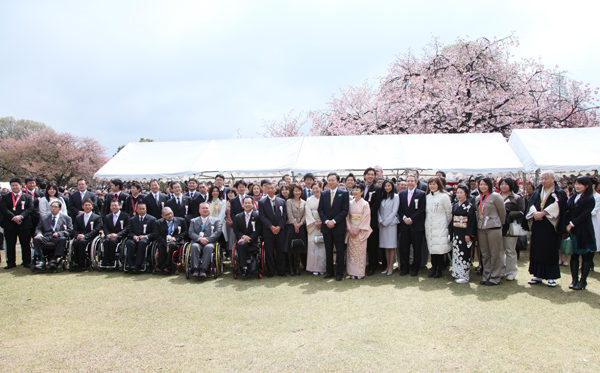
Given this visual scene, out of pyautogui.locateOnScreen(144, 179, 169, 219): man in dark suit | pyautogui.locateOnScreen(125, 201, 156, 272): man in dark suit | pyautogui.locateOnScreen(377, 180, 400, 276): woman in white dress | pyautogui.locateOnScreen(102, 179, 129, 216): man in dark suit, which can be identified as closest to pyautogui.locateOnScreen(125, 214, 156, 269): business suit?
pyautogui.locateOnScreen(125, 201, 156, 272): man in dark suit

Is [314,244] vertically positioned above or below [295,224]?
below

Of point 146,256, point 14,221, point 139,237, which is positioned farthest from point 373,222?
point 14,221

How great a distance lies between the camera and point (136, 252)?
20.5 ft

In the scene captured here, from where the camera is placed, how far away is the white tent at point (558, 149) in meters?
9.38

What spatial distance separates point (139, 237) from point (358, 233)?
393cm

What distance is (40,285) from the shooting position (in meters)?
5.52

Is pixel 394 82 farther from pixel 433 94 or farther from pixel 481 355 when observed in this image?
pixel 481 355

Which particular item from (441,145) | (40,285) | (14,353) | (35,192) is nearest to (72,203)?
(35,192)

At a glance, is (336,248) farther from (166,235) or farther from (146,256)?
(146,256)

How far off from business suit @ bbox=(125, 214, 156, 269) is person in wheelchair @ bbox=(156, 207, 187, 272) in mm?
235

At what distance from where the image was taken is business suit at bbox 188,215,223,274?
5.68m

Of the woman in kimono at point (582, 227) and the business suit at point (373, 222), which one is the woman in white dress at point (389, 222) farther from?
the woman in kimono at point (582, 227)

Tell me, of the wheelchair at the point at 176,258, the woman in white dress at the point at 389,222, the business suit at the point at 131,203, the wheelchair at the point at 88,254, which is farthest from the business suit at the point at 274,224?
the wheelchair at the point at 88,254

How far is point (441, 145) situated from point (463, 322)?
26.5 feet
